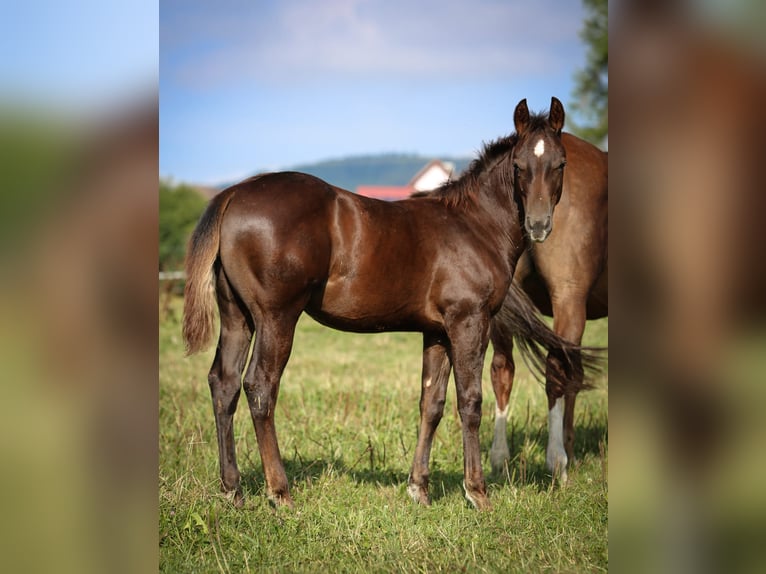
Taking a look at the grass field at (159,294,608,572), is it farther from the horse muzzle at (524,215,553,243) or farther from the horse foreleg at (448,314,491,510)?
the horse muzzle at (524,215,553,243)

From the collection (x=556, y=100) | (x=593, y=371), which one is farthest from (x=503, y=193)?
(x=593, y=371)

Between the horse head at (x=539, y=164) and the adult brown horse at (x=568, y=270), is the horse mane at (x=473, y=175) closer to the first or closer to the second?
A: the horse head at (x=539, y=164)

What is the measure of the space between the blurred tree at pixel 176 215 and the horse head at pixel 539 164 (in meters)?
17.6

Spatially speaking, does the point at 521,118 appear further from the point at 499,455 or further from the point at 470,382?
the point at 499,455

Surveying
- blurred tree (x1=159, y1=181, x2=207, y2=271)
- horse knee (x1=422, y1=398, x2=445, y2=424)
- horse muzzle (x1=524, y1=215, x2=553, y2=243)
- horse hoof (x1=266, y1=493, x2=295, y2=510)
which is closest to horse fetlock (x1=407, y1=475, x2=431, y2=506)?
horse knee (x1=422, y1=398, x2=445, y2=424)

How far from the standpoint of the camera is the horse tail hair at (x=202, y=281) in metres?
3.99

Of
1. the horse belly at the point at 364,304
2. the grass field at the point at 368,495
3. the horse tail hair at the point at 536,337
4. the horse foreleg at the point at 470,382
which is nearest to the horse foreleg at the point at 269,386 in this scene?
the grass field at the point at 368,495

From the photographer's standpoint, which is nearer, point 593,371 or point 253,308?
point 253,308

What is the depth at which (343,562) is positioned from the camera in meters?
3.44

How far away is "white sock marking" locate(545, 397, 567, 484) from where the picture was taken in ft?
17.3

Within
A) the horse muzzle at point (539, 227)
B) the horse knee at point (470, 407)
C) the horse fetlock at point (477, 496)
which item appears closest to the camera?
the horse muzzle at point (539, 227)
